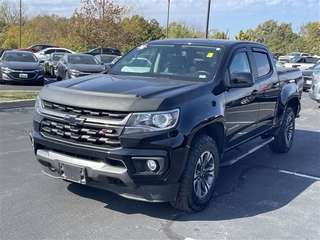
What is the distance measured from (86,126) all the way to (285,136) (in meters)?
4.33

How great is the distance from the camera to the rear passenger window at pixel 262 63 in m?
6.00

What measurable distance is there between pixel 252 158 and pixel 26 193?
380 centimetres

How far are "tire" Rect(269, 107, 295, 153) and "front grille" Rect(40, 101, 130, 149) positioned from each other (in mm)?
4007

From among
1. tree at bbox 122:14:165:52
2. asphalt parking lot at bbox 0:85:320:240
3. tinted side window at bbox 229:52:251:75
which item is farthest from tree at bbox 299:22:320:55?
asphalt parking lot at bbox 0:85:320:240

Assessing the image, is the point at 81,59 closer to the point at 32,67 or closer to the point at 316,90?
the point at 32,67

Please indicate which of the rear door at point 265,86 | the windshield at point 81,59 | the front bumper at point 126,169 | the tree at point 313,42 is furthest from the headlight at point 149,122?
the tree at point 313,42

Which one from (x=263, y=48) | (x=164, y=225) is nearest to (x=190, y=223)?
(x=164, y=225)

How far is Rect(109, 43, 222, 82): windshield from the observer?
4918 millimetres

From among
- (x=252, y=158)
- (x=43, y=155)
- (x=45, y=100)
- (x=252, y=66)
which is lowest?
(x=252, y=158)

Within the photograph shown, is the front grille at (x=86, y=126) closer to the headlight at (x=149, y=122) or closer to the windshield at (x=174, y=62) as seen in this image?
the headlight at (x=149, y=122)

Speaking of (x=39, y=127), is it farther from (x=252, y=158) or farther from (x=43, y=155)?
(x=252, y=158)

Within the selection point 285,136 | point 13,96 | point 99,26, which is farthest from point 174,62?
point 99,26

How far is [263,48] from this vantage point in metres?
6.46

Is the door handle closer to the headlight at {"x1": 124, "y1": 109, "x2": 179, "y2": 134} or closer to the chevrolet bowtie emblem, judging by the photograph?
the headlight at {"x1": 124, "y1": 109, "x2": 179, "y2": 134}
